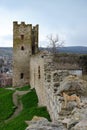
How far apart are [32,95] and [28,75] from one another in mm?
11554

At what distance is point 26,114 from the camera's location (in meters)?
24.0

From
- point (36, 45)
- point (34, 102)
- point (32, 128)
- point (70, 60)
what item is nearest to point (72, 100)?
point (32, 128)

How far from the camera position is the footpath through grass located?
2093 cm

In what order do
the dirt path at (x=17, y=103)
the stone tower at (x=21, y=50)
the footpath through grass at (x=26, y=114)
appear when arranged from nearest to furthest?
the footpath through grass at (x=26, y=114)
the dirt path at (x=17, y=103)
the stone tower at (x=21, y=50)

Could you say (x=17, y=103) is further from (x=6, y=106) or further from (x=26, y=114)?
(x=26, y=114)

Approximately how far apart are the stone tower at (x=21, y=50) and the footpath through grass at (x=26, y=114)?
10.1m

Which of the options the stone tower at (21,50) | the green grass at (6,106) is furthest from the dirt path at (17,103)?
the stone tower at (21,50)

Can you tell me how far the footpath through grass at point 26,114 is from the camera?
20.9 m

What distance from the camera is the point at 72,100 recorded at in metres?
13.5

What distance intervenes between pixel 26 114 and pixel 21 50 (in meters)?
21.2

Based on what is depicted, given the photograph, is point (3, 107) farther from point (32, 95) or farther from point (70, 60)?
point (70, 60)

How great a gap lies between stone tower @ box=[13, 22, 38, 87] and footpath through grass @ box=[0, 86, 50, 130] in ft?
33.1

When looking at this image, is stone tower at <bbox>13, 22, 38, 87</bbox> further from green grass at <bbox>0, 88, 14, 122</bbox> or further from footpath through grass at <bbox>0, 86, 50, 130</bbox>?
footpath through grass at <bbox>0, 86, 50, 130</bbox>

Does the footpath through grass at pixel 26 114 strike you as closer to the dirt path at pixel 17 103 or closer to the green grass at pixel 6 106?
the dirt path at pixel 17 103
